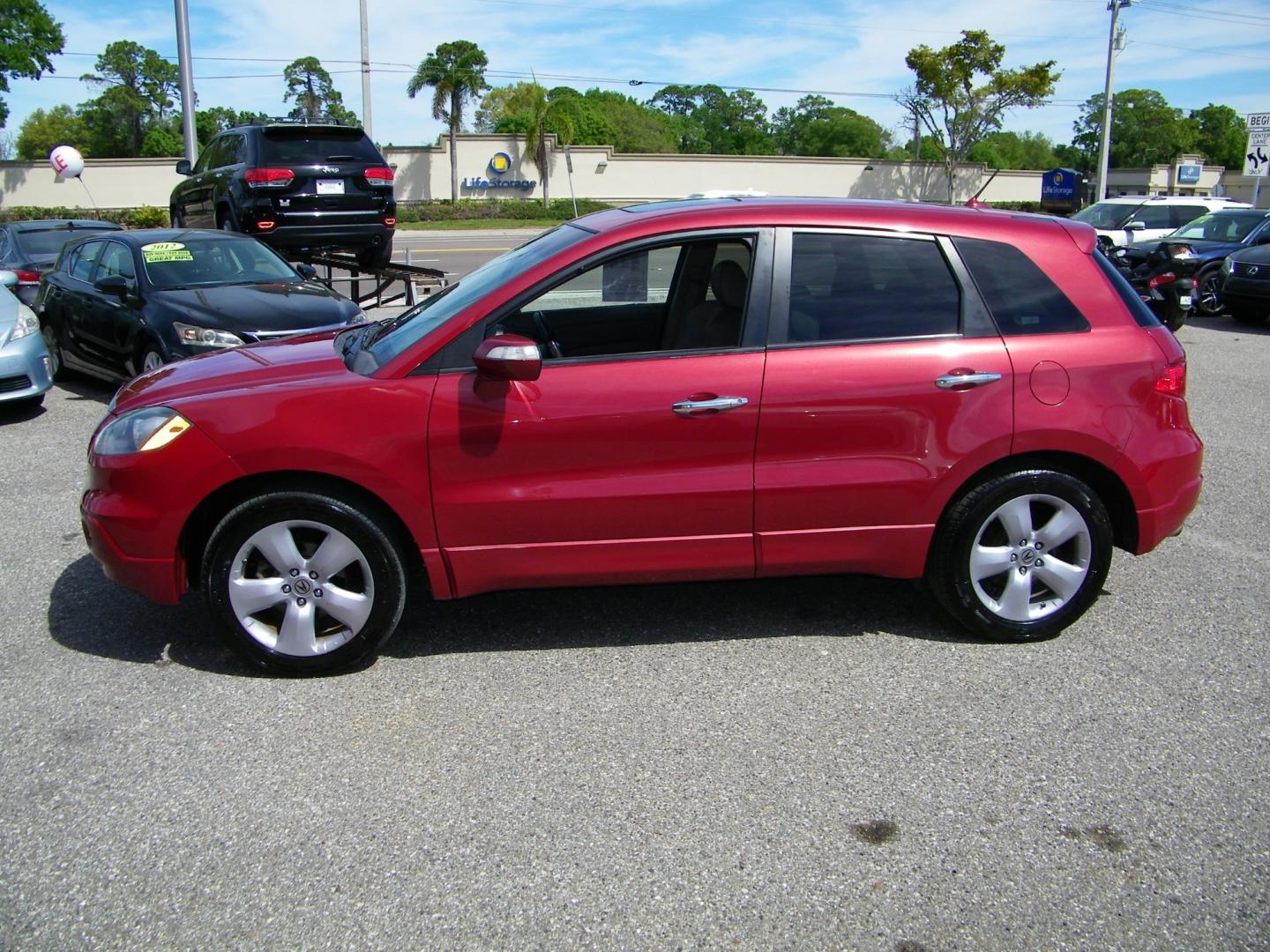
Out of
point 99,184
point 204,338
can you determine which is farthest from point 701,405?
point 99,184

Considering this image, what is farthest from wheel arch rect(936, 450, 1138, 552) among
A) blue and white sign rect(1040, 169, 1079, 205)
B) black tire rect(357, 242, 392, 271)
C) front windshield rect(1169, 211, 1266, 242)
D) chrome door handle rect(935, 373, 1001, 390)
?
blue and white sign rect(1040, 169, 1079, 205)

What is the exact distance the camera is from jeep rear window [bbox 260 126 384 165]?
1262 cm

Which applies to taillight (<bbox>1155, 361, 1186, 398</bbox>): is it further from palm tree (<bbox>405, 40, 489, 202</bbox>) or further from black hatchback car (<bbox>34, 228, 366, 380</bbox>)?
palm tree (<bbox>405, 40, 489, 202</bbox>)

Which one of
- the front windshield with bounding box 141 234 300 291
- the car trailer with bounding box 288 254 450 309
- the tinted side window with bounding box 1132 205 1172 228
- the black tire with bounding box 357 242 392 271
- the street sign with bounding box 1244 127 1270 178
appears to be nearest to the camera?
the front windshield with bounding box 141 234 300 291

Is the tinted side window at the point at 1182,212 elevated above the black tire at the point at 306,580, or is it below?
above

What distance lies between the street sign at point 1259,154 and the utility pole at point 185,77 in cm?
2296

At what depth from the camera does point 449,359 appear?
396 cm

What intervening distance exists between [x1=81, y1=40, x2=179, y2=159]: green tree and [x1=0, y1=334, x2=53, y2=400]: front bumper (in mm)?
93189

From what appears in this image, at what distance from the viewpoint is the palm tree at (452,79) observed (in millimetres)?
49031

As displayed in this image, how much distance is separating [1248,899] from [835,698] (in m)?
1.44

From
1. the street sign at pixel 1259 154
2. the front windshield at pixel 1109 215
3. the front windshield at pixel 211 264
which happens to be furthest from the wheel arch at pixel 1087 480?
the street sign at pixel 1259 154

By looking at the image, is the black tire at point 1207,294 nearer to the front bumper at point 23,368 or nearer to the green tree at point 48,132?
the front bumper at point 23,368

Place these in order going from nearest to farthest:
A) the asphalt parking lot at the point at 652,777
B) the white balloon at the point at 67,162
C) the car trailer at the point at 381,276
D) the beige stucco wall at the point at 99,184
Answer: the asphalt parking lot at the point at 652,777
the car trailer at the point at 381,276
the white balloon at the point at 67,162
the beige stucco wall at the point at 99,184

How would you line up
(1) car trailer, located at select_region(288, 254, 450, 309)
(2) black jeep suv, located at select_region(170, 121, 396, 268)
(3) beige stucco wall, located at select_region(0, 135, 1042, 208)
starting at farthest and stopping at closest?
(3) beige stucco wall, located at select_region(0, 135, 1042, 208), (2) black jeep suv, located at select_region(170, 121, 396, 268), (1) car trailer, located at select_region(288, 254, 450, 309)
